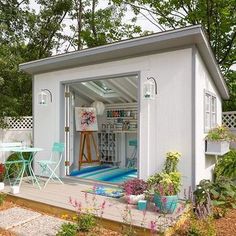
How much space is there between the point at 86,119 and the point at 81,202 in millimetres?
3986

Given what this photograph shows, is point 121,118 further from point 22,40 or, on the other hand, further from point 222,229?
point 22,40

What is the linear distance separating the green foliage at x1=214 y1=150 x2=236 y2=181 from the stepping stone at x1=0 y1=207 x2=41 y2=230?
3.80 meters

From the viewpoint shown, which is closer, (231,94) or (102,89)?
(102,89)

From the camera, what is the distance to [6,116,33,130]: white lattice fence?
30.2 feet

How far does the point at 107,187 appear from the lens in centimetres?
601

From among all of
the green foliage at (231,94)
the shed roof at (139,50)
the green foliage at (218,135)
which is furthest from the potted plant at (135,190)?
the green foliage at (231,94)

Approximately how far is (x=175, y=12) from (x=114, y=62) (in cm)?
908

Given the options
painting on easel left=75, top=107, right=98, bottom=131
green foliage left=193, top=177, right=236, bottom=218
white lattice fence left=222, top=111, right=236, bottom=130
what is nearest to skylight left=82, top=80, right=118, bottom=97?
painting on easel left=75, top=107, right=98, bottom=131

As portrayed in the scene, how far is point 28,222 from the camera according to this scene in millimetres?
4457

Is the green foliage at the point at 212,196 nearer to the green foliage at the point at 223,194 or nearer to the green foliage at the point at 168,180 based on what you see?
the green foliage at the point at 223,194

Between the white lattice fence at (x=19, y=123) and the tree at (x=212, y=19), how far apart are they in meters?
7.45

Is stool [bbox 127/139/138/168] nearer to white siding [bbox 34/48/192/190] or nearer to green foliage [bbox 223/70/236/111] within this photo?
white siding [bbox 34/48/192/190]

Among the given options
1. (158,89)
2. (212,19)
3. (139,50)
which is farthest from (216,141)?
(212,19)

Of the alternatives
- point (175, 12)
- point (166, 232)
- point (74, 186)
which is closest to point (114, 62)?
point (74, 186)
